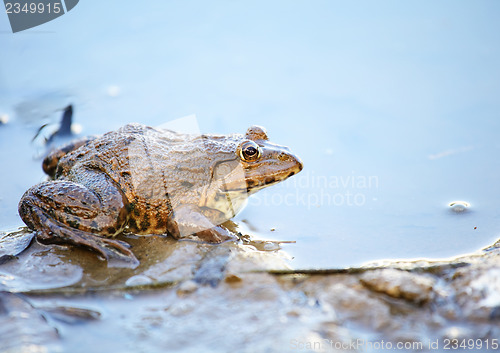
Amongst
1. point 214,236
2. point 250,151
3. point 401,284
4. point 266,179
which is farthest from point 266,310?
point 250,151

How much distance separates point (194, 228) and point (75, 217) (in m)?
1.07

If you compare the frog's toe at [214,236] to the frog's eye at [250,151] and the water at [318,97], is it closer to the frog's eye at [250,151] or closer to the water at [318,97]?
the water at [318,97]

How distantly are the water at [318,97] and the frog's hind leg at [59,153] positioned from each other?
431mm

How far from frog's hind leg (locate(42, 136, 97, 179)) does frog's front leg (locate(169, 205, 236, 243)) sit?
4.94 ft

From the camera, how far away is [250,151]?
454cm

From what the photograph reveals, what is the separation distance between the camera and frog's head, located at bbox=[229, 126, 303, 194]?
455 centimetres

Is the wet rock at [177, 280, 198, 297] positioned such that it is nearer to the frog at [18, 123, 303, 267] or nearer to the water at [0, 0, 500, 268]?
the frog at [18, 123, 303, 267]

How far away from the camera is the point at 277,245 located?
180 inches

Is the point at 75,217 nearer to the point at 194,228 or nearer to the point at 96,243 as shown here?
Result: the point at 96,243

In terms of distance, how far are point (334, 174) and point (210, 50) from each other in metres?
3.94

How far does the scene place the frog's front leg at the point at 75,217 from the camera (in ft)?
13.3

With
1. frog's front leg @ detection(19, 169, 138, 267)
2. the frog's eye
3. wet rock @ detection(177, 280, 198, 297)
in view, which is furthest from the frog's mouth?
wet rock @ detection(177, 280, 198, 297)

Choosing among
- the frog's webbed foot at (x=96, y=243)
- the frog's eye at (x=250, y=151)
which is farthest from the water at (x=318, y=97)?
the frog's webbed foot at (x=96, y=243)

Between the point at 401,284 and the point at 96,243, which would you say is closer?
the point at 401,284
